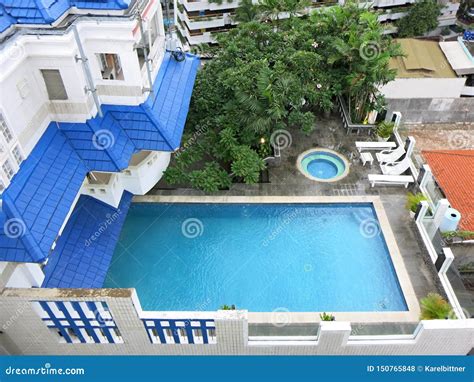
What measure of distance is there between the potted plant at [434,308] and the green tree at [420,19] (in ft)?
112

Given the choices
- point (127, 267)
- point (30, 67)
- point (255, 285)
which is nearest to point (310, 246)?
point (255, 285)

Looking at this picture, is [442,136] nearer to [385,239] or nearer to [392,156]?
[392,156]

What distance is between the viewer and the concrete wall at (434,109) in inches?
1166

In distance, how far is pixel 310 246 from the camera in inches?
688

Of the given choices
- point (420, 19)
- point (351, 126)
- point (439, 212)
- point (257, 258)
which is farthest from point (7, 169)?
point (420, 19)

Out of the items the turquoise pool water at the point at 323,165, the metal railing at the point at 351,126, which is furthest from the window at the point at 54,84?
the metal railing at the point at 351,126

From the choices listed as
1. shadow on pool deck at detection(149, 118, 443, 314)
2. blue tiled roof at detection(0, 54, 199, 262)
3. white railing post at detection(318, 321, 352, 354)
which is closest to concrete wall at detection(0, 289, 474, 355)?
white railing post at detection(318, 321, 352, 354)

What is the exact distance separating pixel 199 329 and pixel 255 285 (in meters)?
3.83

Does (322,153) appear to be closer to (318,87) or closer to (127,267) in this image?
(318,87)

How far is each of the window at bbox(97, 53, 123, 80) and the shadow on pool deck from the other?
574 cm

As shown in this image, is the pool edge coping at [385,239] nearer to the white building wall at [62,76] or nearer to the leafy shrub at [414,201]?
the leafy shrub at [414,201]

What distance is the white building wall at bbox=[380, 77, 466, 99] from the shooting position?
30.0 meters

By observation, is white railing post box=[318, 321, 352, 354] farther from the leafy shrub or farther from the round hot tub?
the round hot tub

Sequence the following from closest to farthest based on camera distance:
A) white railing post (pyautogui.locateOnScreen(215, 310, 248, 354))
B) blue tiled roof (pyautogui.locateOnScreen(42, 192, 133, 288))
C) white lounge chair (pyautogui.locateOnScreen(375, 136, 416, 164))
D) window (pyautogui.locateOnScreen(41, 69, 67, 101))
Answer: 1. white railing post (pyautogui.locateOnScreen(215, 310, 248, 354))
2. blue tiled roof (pyautogui.locateOnScreen(42, 192, 133, 288))
3. window (pyautogui.locateOnScreen(41, 69, 67, 101))
4. white lounge chair (pyautogui.locateOnScreen(375, 136, 416, 164))
